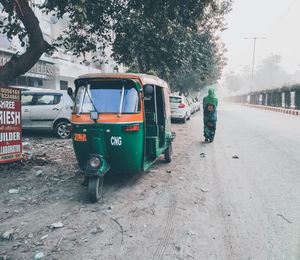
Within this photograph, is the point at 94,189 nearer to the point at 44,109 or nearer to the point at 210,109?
the point at 210,109

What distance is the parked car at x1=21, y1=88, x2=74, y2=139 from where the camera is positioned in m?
9.95

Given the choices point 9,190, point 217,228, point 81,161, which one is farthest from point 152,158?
point 9,190

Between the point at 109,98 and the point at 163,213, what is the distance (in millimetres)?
2203

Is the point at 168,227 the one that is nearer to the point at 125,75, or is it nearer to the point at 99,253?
the point at 99,253

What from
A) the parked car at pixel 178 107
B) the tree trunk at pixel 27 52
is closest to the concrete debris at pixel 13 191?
the tree trunk at pixel 27 52

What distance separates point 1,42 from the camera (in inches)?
750

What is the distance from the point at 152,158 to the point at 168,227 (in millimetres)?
2355

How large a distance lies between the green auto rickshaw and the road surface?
1.86ft

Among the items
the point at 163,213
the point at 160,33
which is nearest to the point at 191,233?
the point at 163,213

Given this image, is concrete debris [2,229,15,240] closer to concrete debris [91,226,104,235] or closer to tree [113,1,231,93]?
concrete debris [91,226,104,235]

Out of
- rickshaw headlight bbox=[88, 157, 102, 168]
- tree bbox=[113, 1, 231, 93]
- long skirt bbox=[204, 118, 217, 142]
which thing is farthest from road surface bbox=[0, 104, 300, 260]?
tree bbox=[113, 1, 231, 93]

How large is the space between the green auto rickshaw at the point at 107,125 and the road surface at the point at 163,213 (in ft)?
1.86

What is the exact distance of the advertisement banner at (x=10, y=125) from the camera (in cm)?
600

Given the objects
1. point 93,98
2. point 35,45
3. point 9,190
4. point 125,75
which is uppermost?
point 35,45
